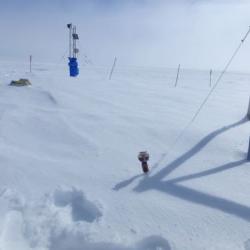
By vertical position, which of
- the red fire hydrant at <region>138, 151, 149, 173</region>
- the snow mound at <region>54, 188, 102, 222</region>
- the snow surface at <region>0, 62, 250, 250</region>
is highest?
the red fire hydrant at <region>138, 151, 149, 173</region>

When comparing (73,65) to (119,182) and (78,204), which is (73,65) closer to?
(119,182)

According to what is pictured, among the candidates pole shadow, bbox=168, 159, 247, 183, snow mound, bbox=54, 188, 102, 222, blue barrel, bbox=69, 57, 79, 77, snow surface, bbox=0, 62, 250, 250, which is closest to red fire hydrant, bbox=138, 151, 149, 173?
snow surface, bbox=0, 62, 250, 250

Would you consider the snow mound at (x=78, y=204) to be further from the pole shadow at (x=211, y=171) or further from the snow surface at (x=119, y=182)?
the pole shadow at (x=211, y=171)

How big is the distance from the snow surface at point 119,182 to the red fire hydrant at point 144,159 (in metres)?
0.10

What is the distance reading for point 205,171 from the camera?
12.7 feet

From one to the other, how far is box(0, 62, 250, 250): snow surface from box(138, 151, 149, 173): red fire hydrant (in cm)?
10

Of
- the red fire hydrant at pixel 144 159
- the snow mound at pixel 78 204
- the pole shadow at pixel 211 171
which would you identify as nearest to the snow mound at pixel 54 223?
the snow mound at pixel 78 204

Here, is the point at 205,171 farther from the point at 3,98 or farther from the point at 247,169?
the point at 3,98

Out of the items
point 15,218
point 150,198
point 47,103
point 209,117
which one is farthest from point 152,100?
point 15,218

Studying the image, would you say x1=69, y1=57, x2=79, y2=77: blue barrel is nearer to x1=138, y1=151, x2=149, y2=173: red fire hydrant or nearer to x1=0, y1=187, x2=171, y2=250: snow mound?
x1=138, y1=151, x2=149, y2=173: red fire hydrant

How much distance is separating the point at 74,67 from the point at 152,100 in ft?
20.2

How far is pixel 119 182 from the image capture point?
3.53m

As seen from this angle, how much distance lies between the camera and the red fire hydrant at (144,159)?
3613 mm

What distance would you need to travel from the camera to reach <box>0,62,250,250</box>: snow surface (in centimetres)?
265
